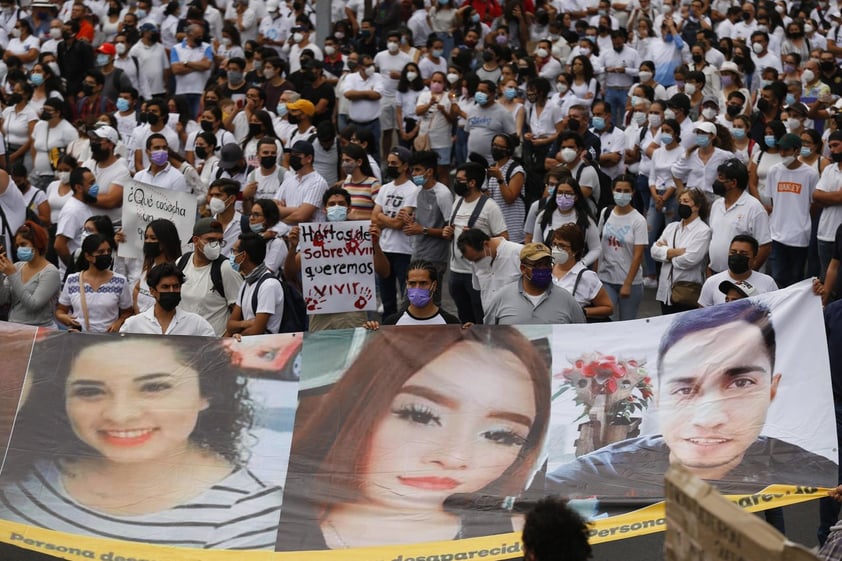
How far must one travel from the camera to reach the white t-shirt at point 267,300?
9.31 metres

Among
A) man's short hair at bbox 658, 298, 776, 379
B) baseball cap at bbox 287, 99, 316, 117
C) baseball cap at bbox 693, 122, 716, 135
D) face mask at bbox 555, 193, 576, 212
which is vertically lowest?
man's short hair at bbox 658, 298, 776, 379

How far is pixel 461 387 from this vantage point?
8.05 m

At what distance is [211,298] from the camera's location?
31.5 ft

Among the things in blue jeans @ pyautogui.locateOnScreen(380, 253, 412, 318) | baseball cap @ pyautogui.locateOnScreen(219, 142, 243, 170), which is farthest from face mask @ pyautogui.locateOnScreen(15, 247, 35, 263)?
baseball cap @ pyautogui.locateOnScreen(219, 142, 243, 170)

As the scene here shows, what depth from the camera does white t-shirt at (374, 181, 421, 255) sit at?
38.8 ft

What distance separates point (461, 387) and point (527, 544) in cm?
345

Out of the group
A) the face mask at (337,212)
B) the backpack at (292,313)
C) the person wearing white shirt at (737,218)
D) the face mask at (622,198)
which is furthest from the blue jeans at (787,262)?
the backpack at (292,313)

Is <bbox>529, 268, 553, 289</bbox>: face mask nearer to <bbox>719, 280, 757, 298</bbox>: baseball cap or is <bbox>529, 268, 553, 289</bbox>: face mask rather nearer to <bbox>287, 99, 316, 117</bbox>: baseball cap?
<bbox>719, 280, 757, 298</bbox>: baseball cap

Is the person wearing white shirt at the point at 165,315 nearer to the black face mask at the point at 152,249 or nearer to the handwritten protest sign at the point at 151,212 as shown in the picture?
the black face mask at the point at 152,249

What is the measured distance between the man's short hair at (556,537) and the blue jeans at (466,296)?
6.28 metres

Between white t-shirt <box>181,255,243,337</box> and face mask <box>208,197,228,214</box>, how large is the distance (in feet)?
4.28

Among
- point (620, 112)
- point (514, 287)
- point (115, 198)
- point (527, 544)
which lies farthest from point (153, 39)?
point (527, 544)

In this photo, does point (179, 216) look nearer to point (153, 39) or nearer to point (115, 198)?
point (115, 198)

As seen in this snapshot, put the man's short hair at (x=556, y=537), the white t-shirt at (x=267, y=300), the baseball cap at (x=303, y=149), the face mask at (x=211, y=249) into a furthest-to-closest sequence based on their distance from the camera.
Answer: the baseball cap at (x=303, y=149) < the face mask at (x=211, y=249) < the white t-shirt at (x=267, y=300) < the man's short hair at (x=556, y=537)
